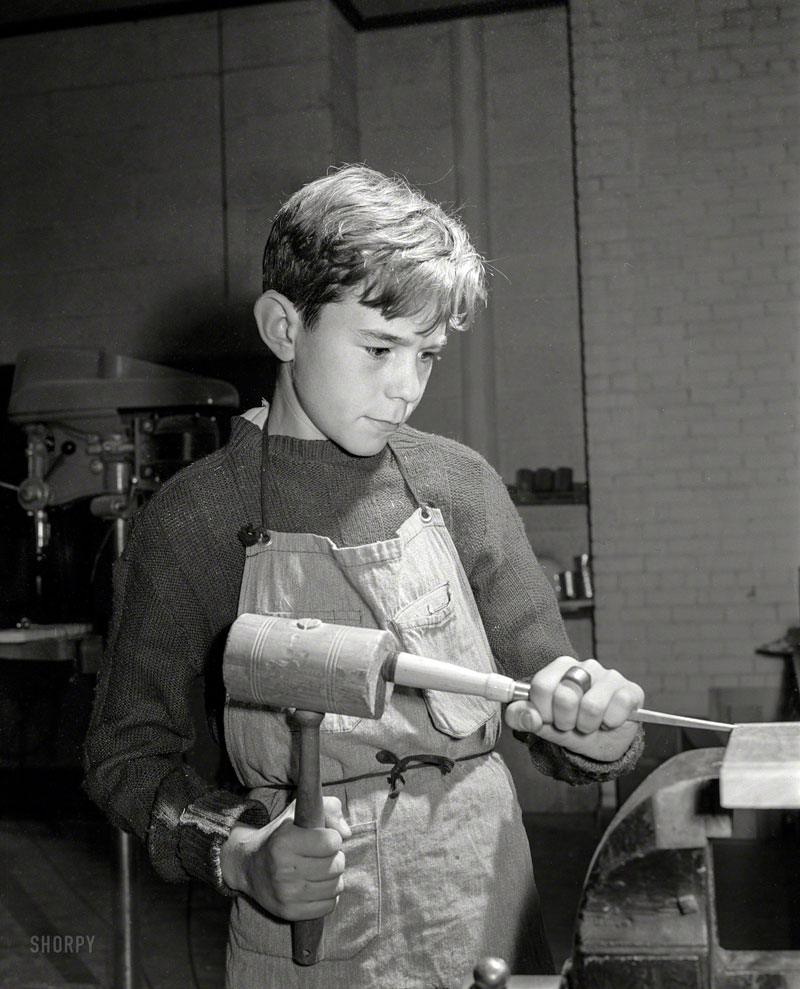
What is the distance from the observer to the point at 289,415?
1.37 m

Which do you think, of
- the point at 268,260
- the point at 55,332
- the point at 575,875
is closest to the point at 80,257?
the point at 55,332

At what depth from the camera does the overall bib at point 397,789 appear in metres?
1.24

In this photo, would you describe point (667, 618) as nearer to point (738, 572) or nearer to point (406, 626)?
point (738, 572)

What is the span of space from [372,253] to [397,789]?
0.63 metres

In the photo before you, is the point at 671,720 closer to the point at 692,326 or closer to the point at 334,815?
the point at 334,815

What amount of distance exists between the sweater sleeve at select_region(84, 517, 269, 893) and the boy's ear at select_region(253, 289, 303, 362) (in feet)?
0.87

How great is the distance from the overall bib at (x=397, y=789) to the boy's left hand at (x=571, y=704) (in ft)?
0.81

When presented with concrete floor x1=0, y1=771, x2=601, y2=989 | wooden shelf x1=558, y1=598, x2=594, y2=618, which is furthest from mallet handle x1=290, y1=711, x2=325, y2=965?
wooden shelf x1=558, y1=598, x2=594, y2=618

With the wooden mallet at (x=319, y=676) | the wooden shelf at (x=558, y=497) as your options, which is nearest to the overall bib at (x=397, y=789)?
the wooden mallet at (x=319, y=676)

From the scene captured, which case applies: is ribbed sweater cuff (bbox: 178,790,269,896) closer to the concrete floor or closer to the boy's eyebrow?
the boy's eyebrow

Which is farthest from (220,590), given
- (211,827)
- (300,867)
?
(300,867)

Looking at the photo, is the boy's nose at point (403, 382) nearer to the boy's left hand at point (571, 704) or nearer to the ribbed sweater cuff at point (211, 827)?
the boy's left hand at point (571, 704)

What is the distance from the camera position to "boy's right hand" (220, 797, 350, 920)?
991 millimetres

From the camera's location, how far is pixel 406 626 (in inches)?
50.6
